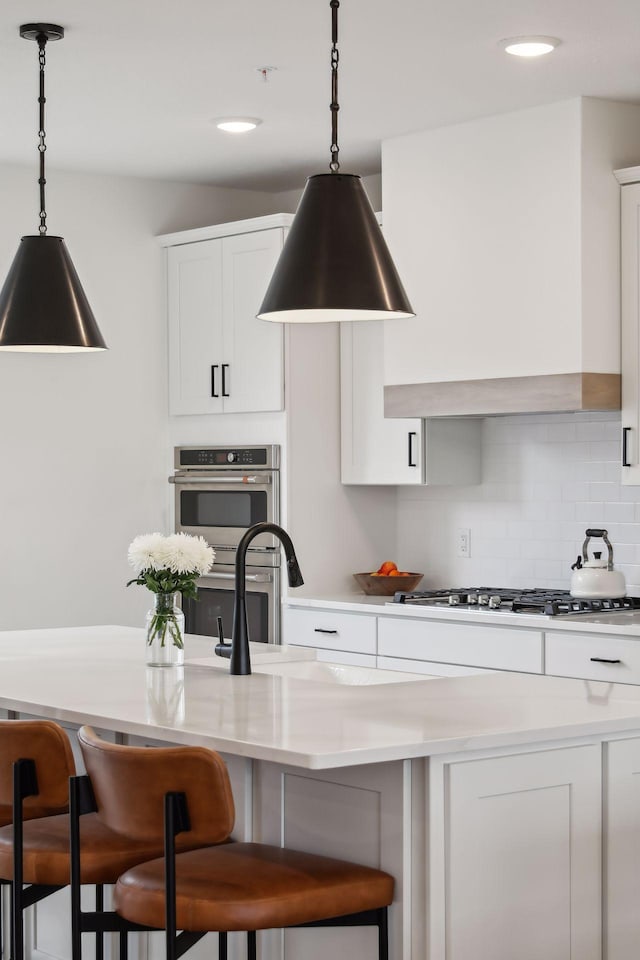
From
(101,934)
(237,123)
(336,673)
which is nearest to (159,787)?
(101,934)

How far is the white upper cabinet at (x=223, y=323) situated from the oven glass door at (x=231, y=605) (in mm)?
713

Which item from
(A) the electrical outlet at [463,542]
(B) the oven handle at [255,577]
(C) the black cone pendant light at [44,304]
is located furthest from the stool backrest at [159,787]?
(A) the electrical outlet at [463,542]

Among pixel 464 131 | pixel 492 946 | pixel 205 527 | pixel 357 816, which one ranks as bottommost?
pixel 492 946

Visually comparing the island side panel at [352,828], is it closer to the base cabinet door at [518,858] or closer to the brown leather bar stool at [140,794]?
the base cabinet door at [518,858]

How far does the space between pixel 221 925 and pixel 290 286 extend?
4.39 ft

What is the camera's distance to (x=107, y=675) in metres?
3.53

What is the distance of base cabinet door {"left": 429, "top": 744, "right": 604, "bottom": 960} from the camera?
8.59 ft

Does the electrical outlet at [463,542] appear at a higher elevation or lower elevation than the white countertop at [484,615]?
higher

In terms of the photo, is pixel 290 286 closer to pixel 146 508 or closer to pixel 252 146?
pixel 252 146

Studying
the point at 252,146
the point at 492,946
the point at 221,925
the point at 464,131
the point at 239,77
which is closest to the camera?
the point at 221,925

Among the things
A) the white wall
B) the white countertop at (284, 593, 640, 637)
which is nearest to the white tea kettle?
the white countertop at (284, 593, 640, 637)

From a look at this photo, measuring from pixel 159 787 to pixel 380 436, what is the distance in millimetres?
3447

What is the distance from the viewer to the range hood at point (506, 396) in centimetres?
484

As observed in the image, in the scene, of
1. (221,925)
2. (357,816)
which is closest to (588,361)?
(357,816)
